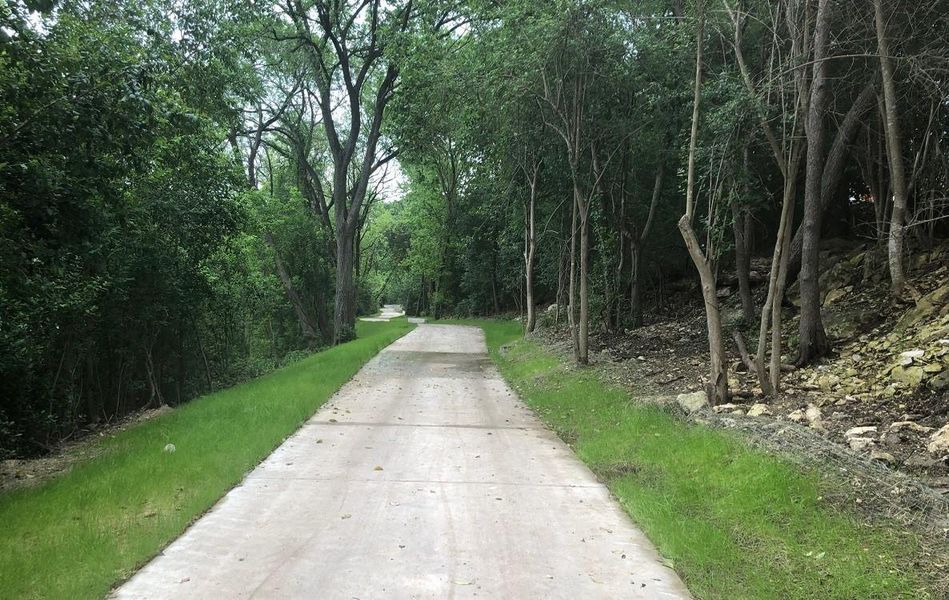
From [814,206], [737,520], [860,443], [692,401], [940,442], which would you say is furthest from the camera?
[814,206]

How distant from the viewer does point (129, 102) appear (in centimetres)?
554

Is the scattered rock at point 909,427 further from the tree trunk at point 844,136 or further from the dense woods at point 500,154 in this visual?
the tree trunk at point 844,136

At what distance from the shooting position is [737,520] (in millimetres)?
4500

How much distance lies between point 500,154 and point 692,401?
1032cm

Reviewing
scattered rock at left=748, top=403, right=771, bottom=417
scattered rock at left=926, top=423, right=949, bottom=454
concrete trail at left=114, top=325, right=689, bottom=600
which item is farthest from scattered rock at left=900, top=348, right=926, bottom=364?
concrete trail at left=114, top=325, right=689, bottom=600

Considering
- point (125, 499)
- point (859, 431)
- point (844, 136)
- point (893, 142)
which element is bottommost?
point (125, 499)

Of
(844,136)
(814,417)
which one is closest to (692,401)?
(814,417)

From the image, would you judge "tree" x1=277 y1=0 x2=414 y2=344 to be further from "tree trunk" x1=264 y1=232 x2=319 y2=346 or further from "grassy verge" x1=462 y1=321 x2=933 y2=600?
"grassy verge" x1=462 y1=321 x2=933 y2=600

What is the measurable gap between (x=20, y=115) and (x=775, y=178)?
1595 centimetres

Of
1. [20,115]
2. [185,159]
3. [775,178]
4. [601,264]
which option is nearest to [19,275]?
[20,115]

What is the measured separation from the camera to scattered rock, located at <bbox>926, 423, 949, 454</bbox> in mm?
4816

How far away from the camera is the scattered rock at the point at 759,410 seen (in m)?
6.81

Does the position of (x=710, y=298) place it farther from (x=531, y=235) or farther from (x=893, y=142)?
(x=531, y=235)

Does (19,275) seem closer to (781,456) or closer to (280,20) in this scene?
(781,456)
